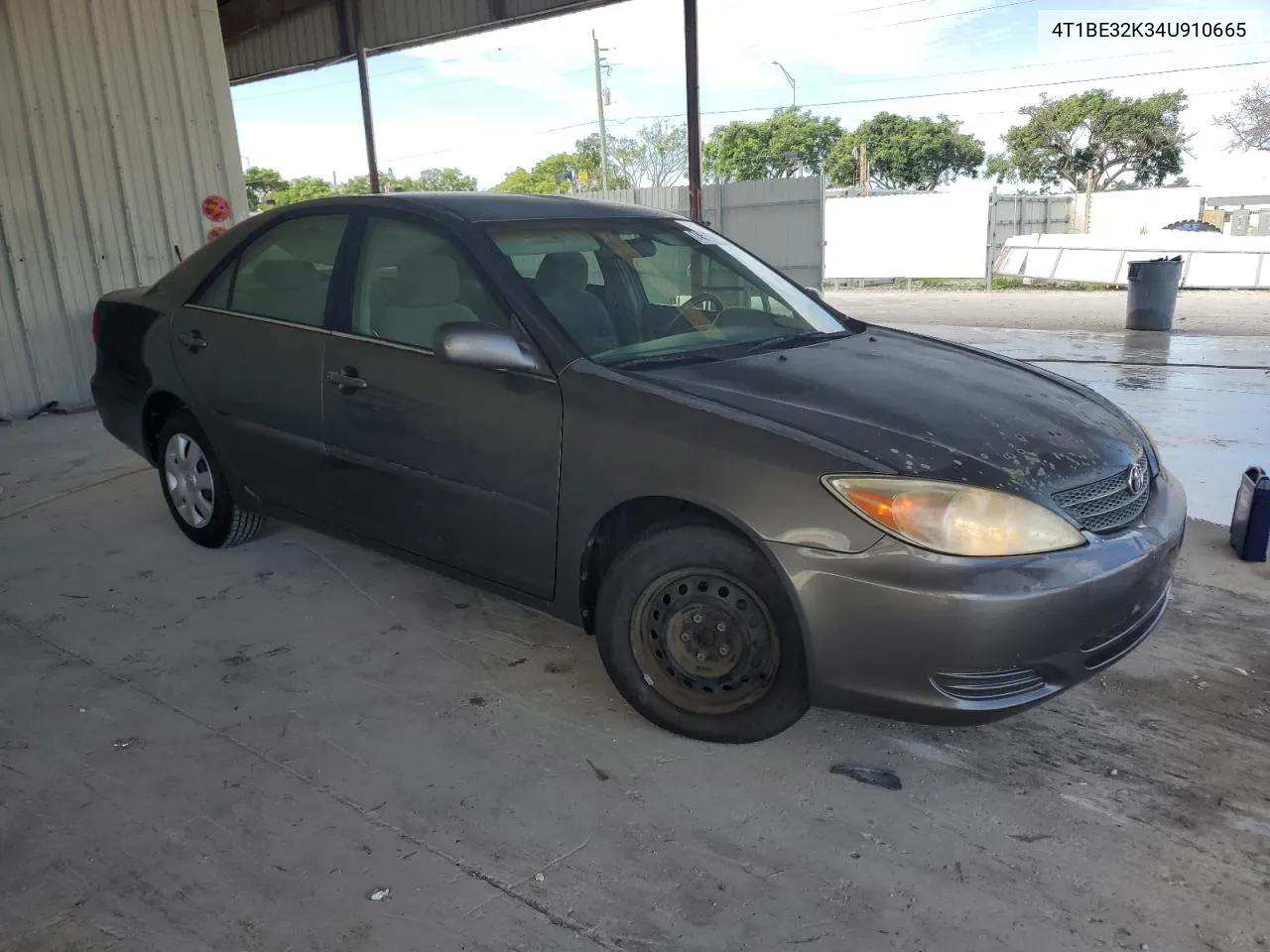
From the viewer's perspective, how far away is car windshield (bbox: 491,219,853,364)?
3.09m

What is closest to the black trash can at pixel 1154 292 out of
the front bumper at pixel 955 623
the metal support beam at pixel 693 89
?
the metal support beam at pixel 693 89

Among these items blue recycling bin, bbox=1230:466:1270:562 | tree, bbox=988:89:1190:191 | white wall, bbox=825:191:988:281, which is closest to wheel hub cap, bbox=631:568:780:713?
blue recycling bin, bbox=1230:466:1270:562

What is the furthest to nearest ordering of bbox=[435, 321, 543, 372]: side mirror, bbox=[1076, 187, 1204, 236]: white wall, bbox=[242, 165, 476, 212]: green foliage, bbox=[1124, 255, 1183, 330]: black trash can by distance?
bbox=[242, 165, 476, 212]: green foliage < bbox=[1076, 187, 1204, 236]: white wall < bbox=[1124, 255, 1183, 330]: black trash can < bbox=[435, 321, 543, 372]: side mirror

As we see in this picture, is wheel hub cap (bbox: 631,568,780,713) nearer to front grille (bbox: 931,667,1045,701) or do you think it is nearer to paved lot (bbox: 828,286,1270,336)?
front grille (bbox: 931,667,1045,701)

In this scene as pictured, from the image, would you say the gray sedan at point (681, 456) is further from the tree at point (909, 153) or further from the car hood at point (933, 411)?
the tree at point (909, 153)

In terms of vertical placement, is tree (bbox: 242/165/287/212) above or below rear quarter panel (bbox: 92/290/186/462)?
above

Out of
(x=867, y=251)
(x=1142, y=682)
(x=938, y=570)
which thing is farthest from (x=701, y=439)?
(x=867, y=251)

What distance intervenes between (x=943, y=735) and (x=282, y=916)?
1.87m

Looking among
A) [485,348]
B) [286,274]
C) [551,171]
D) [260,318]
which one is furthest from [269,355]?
[551,171]

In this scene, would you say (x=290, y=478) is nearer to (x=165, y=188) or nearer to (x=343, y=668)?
(x=343, y=668)

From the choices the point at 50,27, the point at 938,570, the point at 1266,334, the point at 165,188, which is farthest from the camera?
the point at 1266,334

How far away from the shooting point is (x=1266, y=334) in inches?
452

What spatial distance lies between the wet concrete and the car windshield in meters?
2.65

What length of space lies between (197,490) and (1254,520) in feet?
15.2
